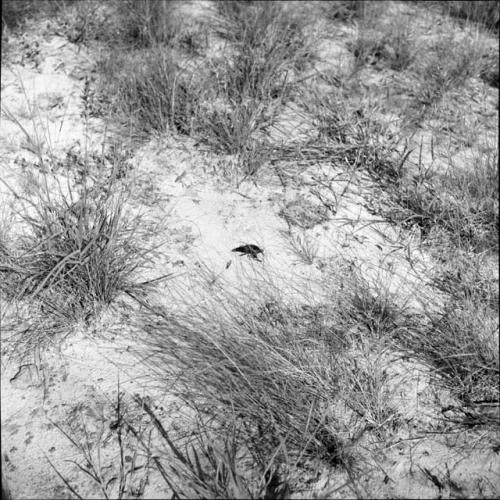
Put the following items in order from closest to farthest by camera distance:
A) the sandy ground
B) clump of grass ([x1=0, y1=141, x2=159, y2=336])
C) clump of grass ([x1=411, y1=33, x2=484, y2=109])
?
the sandy ground
clump of grass ([x1=0, y1=141, x2=159, y2=336])
clump of grass ([x1=411, y1=33, x2=484, y2=109])

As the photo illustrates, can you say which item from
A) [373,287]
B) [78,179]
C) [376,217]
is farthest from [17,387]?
[376,217]

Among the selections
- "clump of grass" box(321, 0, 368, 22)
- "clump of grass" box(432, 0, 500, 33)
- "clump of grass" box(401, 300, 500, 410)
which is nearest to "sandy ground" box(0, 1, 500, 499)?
"clump of grass" box(401, 300, 500, 410)

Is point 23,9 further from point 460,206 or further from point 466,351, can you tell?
point 466,351

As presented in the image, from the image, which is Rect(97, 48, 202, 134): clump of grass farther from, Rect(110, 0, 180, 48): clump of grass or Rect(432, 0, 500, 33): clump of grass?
Rect(432, 0, 500, 33): clump of grass

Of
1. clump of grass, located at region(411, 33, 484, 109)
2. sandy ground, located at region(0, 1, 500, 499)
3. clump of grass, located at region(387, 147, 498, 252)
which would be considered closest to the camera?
sandy ground, located at region(0, 1, 500, 499)

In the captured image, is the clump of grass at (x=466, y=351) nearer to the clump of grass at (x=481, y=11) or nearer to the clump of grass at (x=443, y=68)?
the clump of grass at (x=443, y=68)

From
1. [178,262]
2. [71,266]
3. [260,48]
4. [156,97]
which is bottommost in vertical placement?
[178,262]

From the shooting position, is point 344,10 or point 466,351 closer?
point 466,351

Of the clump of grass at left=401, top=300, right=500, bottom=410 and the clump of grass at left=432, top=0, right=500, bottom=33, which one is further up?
the clump of grass at left=432, top=0, right=500, bottom=33

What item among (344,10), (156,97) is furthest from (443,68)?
(156,97)

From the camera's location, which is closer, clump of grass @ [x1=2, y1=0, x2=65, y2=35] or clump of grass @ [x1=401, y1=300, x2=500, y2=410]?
clump of grass @ [x1=401, y1=300, x2=500, y2=410]

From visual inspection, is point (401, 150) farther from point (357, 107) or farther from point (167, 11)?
point (167, 11)
